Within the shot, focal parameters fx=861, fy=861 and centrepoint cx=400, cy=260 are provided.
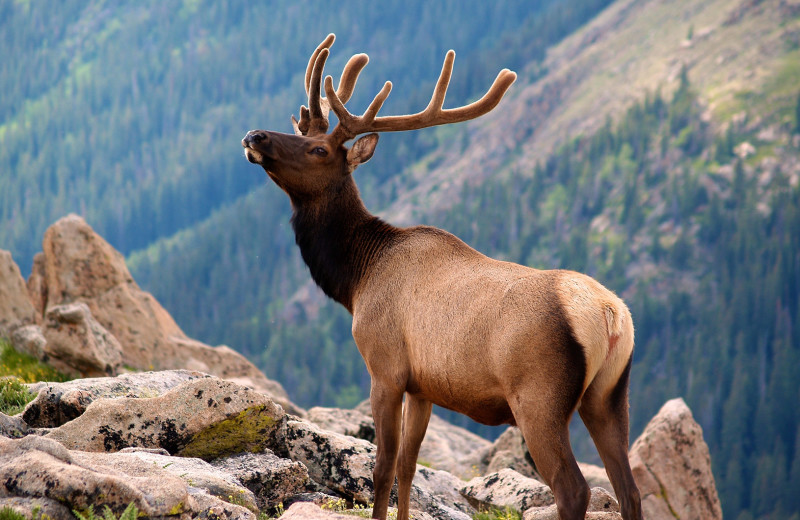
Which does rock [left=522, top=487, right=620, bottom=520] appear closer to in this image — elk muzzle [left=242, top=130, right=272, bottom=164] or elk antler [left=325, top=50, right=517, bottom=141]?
elk antler [left=325, top=50, right=517, bottom=141]

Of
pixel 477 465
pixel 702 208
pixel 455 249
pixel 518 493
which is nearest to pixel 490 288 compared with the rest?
pixel 455 249

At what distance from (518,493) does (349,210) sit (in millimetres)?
4281

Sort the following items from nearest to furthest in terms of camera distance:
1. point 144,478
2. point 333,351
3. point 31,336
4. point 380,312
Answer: point 144,478
point 380,312
point 31,336
point 333,351

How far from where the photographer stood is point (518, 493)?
11203 mm

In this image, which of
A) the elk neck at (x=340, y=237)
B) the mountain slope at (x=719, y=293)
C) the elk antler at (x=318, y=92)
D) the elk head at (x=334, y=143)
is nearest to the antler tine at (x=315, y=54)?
the elk antler at (x=318, y=92)

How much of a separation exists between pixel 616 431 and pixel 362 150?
4726mm

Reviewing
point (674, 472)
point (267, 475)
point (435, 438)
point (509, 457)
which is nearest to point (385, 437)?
point (267, 475)

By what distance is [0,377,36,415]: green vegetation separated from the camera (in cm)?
1111

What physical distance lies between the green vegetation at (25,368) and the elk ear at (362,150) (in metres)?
8.35

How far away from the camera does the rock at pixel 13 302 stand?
20422mm

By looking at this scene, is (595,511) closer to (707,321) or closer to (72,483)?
(72,483)

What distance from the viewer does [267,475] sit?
9203mm

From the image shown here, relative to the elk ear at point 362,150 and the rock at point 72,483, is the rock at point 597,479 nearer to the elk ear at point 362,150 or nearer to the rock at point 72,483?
the elk ear at point 362,150

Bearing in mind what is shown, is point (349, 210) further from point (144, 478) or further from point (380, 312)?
point (144, 478)
